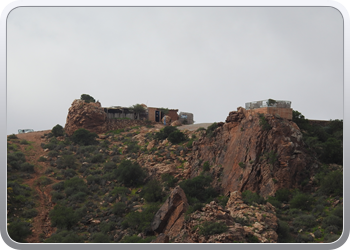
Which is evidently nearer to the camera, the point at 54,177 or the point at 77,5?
the point at 77,5

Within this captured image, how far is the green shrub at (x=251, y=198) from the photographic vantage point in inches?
695

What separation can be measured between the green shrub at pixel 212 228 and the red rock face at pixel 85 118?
113ft

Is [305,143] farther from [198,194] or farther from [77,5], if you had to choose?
[77,5]

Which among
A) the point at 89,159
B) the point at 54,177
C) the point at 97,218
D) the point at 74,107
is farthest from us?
the point at 74,107

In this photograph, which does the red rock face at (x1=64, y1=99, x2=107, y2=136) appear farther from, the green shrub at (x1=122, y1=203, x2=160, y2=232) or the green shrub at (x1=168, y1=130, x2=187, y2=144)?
the green shrub at (x1=122, y1=203, x2=160, y2=232)

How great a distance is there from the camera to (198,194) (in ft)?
74.4

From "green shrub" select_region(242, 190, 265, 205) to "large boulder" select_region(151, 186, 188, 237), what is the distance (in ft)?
12.4

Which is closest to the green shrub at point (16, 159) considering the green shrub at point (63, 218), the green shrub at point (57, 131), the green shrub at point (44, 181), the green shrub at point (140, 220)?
the green shrub at point (44, 181)

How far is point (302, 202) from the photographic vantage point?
1772cm

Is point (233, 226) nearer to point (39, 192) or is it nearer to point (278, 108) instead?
point (278, 108)

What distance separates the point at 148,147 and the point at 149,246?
25.1 metres

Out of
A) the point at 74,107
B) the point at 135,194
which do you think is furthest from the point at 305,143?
the point at 74,107

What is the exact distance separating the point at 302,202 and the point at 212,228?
7.81 meters

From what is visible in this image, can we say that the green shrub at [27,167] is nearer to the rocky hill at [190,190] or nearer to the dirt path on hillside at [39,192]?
the rocky hill at [190,190]
